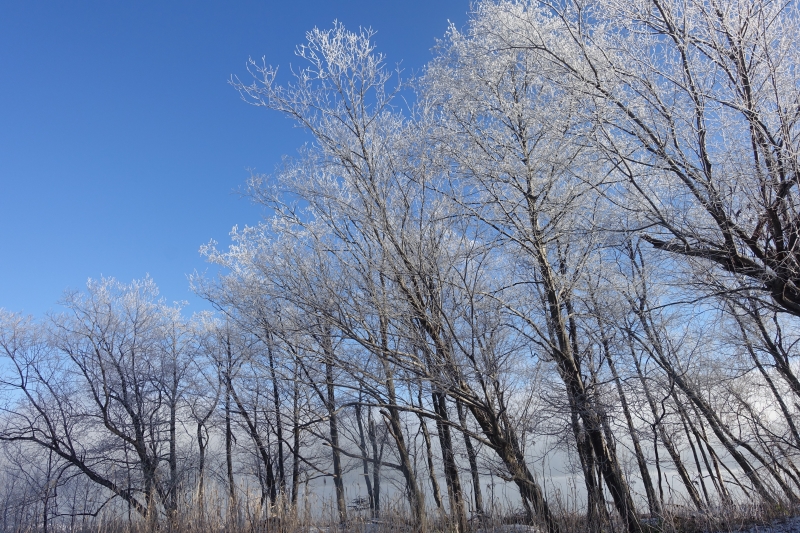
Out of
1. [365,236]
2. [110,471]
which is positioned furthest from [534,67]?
[110,471]

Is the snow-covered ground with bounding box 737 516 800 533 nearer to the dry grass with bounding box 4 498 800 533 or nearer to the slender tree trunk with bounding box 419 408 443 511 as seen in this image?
the dry grass with bounding box 4 498 800 533

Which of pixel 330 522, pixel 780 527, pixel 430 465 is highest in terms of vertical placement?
pixel 430 465

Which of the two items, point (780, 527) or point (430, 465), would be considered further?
point (430, 465)

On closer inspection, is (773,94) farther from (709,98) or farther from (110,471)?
(110,471)

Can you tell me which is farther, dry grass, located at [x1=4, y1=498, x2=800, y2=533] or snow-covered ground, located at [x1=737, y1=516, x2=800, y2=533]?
snow-covered ground, located at [x1=737, y1=516, x2=800, y2=533]

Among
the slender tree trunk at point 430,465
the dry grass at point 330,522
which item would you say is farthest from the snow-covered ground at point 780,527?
the slender tree trunk at point 430,465

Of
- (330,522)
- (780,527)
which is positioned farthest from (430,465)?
(780,527)

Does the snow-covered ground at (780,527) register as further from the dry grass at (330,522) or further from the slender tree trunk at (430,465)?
the slender tree trunk at (430,465)

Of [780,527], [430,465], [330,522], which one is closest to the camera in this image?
[330,522]

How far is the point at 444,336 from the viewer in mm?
5930

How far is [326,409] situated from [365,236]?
12.5 ft

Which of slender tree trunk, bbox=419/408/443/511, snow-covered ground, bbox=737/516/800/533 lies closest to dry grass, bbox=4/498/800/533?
snow-covered ground, bbox=737/516/800/533

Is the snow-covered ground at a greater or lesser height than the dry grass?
lesser

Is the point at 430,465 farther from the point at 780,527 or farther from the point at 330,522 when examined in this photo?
the point at 780,527
